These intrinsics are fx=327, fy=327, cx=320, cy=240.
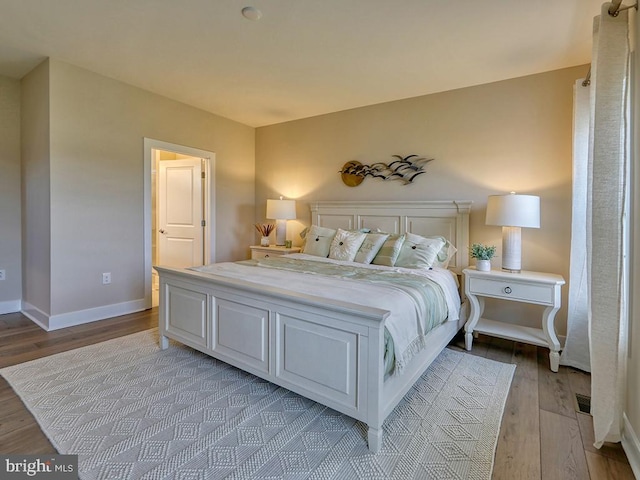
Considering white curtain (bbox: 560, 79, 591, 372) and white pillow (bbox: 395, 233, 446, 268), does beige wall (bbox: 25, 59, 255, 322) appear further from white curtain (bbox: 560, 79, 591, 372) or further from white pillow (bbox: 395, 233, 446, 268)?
white curtain (bbox: 560, 79, 591, 372)

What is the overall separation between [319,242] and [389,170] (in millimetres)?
1201

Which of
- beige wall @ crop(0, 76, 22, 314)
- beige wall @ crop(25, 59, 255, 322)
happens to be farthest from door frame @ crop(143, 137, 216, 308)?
beige wall @ crop(0, 76, 22, 314)

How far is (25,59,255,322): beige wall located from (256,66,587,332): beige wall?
209 cm

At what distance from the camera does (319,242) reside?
363 cm

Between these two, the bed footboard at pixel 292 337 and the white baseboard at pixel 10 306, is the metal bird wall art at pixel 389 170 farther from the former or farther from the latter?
the white baseboard at pixel 10 306

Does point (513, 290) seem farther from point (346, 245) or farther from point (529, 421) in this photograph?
point (346, 245)

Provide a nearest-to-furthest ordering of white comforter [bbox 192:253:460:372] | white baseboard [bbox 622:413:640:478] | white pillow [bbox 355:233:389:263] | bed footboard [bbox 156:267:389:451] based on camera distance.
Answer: white baseboard [bbox 622:413:640:478] → bed footboard [bbox 156:267:389:451] → white comforter [bbox 192:253:460:372] → white pillow [bbox 355:233:389:263]

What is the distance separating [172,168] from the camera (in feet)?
15.9

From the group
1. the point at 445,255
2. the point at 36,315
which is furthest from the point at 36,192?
the point at 445,255

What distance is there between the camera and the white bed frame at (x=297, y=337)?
5.20ft

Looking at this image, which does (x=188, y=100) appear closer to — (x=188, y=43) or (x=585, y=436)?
(x=188, y=43)

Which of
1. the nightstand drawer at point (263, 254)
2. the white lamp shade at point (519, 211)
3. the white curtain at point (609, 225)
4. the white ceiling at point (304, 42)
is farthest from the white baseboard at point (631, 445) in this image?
the nightstand drawer at point (263, 254)

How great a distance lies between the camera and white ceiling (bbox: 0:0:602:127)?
2178 mm

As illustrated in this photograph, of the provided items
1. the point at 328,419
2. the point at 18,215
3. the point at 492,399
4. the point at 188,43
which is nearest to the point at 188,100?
the point at 188,43
